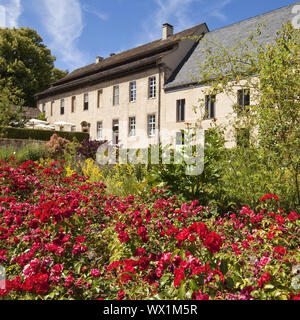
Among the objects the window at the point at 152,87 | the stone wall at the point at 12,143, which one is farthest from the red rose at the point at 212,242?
the window at the point at 152,87

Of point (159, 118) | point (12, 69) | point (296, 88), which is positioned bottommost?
point (296, 88)

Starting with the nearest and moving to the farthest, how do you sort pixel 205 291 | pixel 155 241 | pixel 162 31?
pixel 205 291 → pixel 155 241 → pixel 162 31

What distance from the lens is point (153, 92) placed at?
2241 centimetres

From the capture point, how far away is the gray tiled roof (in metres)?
18.3

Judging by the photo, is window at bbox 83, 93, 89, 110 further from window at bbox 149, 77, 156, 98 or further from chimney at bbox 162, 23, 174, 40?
chimney at bbox 162, 23, 174, 40

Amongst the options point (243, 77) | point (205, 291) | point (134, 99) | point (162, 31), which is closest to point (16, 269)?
point (205, 291)

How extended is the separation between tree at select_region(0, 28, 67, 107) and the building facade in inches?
393

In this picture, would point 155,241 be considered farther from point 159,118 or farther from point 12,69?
point 12,69

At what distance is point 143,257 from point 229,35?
2110 centimetres

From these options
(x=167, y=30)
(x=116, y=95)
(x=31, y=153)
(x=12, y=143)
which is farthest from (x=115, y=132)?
(x=31, y=153)

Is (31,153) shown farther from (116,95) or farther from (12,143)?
(116,95)

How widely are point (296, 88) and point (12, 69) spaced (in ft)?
121

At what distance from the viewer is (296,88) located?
14.2 feet
